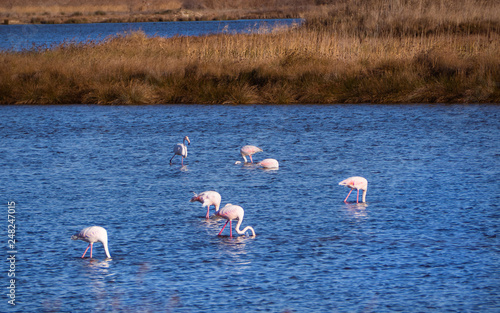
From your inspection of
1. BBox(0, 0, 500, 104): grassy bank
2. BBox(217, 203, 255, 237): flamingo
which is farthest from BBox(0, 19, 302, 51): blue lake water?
BBox(217, 203, 255, 237): flamingo

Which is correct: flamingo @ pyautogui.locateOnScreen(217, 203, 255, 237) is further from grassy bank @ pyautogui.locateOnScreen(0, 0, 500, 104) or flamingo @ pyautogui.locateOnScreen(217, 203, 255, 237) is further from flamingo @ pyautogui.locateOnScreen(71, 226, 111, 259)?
grassy bank @ pyautogui.locateOnScreen(0, 0, 500, 104)

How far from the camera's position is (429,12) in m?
28.6

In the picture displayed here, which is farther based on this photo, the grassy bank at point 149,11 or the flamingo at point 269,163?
the grassy bank at point 149,11

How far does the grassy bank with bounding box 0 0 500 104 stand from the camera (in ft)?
71.1

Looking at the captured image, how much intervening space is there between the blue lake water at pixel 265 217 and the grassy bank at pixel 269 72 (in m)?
3.03

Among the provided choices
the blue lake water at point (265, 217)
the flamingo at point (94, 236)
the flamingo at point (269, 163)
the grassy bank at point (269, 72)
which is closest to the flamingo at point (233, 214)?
the blue lake water at point (265, 217)

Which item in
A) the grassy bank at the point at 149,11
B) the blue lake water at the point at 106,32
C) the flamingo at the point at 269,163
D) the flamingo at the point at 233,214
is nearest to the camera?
the flamingo at the point at 233,214

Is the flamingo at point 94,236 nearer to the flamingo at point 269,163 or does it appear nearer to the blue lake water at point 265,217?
the blue lake water at point 265,217

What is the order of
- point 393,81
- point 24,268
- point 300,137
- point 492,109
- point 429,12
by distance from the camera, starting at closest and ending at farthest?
1. point 24,268
2. point 300,137
3. point 492,109
4. point 393,81
5. point 429,12

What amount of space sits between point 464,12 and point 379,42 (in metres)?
6.39

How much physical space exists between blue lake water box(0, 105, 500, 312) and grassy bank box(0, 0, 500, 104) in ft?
9.93

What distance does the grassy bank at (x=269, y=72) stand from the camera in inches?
853

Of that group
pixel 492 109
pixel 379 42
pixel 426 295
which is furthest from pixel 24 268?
pixel 379 42

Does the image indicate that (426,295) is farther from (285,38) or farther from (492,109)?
(285,38)
